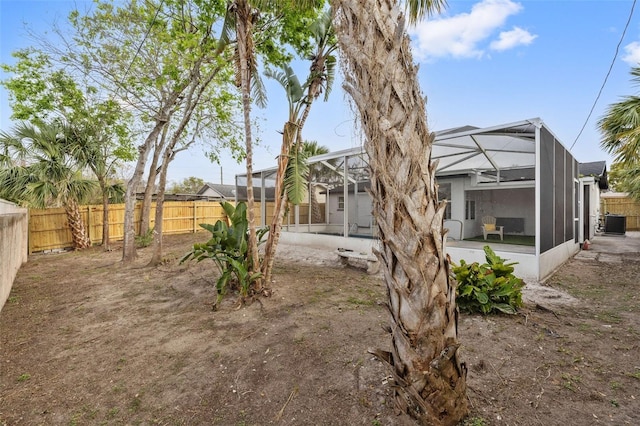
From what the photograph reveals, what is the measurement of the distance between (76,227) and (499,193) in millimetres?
17174

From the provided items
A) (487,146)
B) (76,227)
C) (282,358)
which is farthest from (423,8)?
(76,227)

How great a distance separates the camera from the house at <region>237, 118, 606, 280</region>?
581 centimetres

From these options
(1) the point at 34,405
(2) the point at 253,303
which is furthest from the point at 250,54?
(1) the point at 34,405

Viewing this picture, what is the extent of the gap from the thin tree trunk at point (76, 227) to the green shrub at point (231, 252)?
873 cm

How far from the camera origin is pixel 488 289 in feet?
13.2

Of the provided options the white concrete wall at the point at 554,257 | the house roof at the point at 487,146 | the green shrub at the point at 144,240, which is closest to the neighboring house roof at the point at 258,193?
the house roof at the point at 487,146

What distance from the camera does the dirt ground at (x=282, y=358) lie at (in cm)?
223

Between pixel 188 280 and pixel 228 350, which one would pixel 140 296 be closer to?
pixel 188 280

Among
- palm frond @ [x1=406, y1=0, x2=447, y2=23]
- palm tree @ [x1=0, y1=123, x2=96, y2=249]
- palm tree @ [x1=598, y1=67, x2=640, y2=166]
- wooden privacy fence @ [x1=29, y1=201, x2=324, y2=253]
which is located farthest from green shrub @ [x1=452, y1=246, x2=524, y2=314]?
palm tree @ [x1=0, y1=123, x2=96, y2=249]

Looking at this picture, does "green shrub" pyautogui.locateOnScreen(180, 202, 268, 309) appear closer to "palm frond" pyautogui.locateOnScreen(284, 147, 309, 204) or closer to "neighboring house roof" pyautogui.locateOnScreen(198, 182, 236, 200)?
"palm frond" pyautogui.locateOnScreen(284, 147, 309, 204)

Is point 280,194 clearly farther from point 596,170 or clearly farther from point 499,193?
point 596,170

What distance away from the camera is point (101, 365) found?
3.05m

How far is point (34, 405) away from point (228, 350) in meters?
1.58

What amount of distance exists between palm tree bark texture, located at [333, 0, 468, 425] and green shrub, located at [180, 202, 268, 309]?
127 inches
